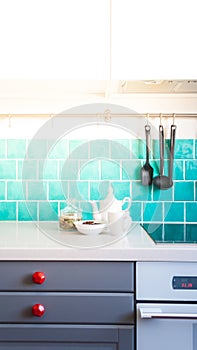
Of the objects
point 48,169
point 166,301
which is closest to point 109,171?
point 48,169

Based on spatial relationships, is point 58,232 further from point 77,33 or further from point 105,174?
point 77,33

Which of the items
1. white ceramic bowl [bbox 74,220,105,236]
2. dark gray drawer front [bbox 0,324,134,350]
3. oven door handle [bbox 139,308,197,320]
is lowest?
dark gray drawer front [bbox 0,324,134,350]

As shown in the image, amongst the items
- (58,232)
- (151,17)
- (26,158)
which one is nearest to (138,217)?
(58,232)

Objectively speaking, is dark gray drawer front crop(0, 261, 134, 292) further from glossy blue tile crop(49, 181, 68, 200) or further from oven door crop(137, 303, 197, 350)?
glossy blue tile crop(49, 181, 68, 200)

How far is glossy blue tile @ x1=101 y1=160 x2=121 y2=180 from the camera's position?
1732mm

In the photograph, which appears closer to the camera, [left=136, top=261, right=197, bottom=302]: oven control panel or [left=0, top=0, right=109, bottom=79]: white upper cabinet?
[left=136, top=261, right=197, bottom=302]: oven control panel

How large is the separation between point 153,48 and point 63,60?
346 mm

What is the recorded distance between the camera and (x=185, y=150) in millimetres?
1729

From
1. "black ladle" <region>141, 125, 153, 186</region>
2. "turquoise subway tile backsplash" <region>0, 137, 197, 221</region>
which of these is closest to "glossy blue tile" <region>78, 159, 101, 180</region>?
"turquoise subway tile backsplash" <region>0, 137, 197, 221</region>

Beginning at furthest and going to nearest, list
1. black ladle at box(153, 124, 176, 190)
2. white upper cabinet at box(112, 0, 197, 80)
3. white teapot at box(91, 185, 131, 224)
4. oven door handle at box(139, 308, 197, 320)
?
1. black ladle at box(153, 124, 176, 190)
2. white teapot at box(91, 185, 131, 224)
3. white upper cabinet at box(112, 0, 197, 80)
4. oven door handle at box(139, 308, 197, 320)

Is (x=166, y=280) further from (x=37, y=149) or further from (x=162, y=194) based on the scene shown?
(x=37, y=149)

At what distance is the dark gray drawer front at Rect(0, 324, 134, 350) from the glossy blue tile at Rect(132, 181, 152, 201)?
0.69 m

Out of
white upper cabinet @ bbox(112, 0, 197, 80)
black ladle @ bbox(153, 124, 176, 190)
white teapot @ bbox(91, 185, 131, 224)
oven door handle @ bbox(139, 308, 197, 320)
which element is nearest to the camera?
oven door handle @ bbox(139, 308, 197, 320)

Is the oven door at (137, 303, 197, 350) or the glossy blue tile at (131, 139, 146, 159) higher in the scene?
the glossy blue tile at (131, 139, 146, 159)
